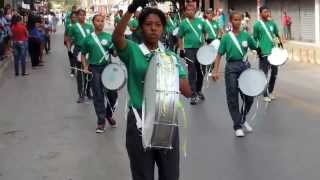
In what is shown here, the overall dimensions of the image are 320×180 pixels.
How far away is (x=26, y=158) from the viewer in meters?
8.38

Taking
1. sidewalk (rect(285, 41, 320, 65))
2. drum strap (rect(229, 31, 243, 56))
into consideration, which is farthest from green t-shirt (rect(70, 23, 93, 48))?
sidewalk (rect(285, 41, 320, 65))

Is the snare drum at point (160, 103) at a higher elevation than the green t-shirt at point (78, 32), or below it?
below

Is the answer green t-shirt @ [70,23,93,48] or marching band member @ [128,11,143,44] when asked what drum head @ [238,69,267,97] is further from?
green t-shirt @ [70,23,93,48]

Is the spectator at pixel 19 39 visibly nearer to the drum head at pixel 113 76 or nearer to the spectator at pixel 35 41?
the spectator at pixel 35 41

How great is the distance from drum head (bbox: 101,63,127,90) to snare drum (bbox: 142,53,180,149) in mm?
4553

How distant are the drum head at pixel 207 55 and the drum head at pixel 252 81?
3177 millimetres

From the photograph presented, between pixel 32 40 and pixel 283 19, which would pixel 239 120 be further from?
pixel 283 19

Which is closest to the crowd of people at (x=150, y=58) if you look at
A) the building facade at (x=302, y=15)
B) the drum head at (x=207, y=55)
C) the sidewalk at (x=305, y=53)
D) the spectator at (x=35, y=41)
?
the drum head at (x=207, y=55)

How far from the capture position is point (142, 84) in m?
4.67

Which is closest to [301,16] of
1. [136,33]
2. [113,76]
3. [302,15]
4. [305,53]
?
[302,15]

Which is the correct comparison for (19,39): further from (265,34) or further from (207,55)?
(265,34)

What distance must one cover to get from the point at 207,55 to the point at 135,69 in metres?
7.70

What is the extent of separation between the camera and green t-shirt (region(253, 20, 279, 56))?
12.3 metres

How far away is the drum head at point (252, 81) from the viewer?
9023 mm
